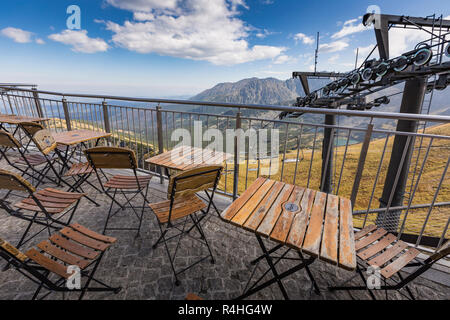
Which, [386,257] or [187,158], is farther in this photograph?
[187,158]

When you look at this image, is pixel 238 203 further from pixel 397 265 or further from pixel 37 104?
Result: pixel 37 104

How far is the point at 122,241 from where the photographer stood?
102 inches

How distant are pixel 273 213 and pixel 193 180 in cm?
79

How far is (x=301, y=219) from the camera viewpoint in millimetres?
1552

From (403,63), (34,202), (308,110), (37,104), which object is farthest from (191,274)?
(403,63)

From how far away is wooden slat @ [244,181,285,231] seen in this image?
4.84 ft

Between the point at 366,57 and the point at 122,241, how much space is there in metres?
13.9

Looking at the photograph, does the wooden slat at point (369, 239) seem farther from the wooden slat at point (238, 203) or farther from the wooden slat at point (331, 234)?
the wooden slat at point (238, 203)

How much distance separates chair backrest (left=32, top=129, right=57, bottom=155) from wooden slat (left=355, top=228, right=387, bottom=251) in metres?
4.39

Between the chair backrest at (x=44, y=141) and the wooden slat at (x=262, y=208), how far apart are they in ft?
11.4

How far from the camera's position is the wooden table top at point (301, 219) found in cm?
128

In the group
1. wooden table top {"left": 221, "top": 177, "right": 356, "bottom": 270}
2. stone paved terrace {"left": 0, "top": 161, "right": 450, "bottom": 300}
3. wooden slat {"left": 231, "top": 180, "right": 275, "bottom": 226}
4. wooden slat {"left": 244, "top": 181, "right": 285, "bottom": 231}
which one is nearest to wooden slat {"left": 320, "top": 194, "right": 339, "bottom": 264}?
wooden table top {"left": 221, "top": 177, "right": 356, "bottom": 270}

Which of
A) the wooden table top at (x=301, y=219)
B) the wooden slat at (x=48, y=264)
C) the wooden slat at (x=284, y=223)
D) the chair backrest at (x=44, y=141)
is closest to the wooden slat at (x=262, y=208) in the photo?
the wooden table top at (x=301, y=219)
